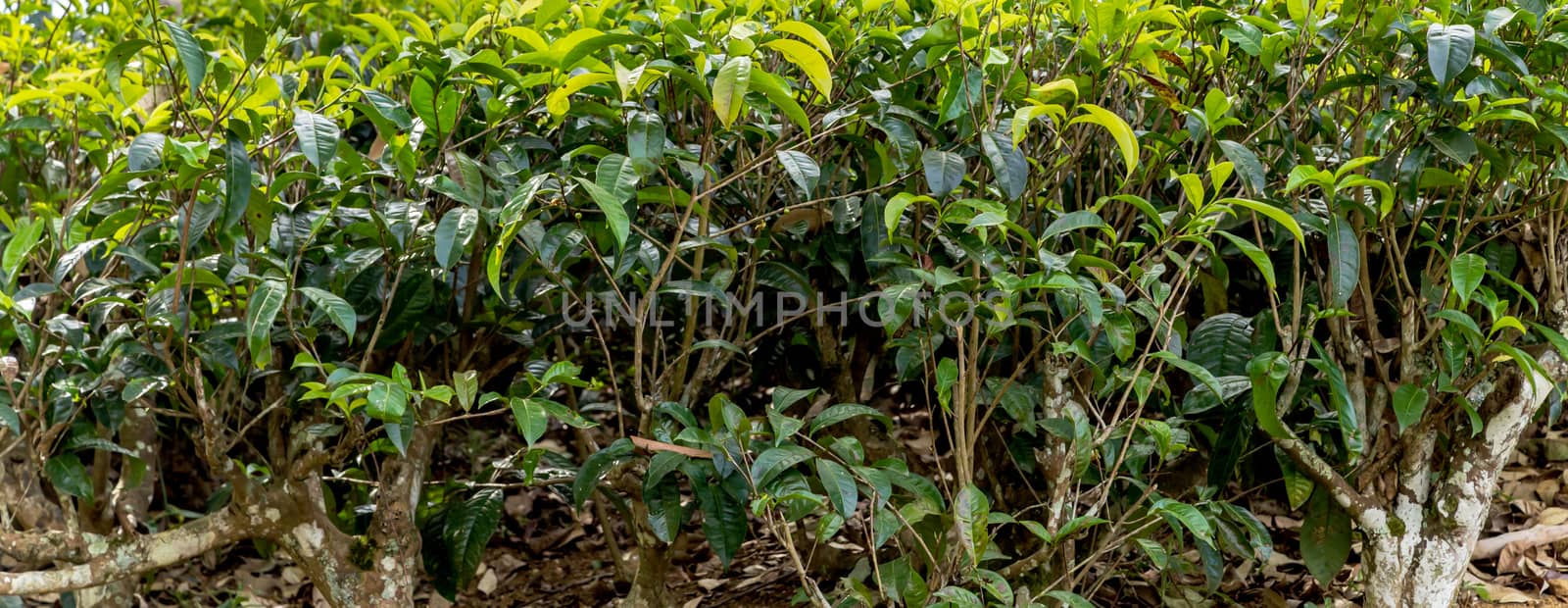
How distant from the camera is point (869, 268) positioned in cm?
230

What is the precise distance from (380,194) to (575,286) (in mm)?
421

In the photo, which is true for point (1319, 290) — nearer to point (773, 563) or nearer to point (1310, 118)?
point (1310, 118)

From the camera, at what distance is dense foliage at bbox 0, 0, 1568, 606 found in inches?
80.4

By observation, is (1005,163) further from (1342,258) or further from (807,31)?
(1342,258)

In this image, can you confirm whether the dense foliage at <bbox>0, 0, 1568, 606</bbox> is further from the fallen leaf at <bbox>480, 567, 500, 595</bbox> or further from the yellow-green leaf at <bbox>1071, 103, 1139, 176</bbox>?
the fallen leaf at <bbox>480, 567, 500, 595</bbox>

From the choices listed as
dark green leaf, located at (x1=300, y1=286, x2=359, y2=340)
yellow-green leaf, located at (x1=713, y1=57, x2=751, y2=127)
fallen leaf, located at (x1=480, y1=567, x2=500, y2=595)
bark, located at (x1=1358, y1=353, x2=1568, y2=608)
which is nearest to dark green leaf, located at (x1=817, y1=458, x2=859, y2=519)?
yellow-green leaf, located at (x1=713, y1=57, x2=751, y2=127)

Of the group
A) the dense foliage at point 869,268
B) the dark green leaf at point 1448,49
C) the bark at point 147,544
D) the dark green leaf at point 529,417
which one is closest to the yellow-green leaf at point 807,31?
the dense foliage at point 869,268

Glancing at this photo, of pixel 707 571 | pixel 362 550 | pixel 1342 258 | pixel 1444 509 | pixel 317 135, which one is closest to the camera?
pixel 317 135

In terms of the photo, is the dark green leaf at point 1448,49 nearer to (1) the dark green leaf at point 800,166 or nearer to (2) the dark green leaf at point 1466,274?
(2) the dark green leaf at point 1466,274

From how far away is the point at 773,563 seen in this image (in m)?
3.30

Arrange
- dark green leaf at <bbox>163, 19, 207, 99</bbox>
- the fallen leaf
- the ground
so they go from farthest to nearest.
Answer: the fallen leaf < the ground < dark green leaf at <bbox>163, 19, 207, 99</bbox>

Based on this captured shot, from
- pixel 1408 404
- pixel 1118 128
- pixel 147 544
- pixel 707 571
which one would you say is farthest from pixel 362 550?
pixel 1408 404

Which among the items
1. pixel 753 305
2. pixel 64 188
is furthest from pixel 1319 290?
pixel 64 188

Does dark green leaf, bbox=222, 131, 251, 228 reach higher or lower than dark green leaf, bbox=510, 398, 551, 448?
higher
